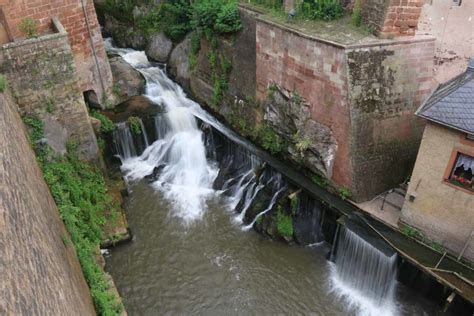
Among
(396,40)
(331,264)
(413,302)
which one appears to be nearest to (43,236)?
(331,264)

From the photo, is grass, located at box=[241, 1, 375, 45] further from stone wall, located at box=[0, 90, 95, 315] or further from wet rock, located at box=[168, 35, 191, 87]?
stone wall, located at box=[0, 90, 95, 315]

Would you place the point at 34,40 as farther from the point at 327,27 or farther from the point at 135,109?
the point at 327,27

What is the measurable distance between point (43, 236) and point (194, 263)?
565 cm

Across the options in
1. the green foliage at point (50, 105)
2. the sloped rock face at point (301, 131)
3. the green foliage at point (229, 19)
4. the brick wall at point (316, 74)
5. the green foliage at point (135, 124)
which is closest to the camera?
the brick wall at point (316, 74)

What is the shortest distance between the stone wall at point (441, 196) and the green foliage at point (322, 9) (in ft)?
16.0

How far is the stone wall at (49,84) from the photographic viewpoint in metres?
10.3

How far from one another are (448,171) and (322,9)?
6156 millimetres

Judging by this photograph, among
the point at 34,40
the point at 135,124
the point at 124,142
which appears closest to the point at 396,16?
the point at 135,124

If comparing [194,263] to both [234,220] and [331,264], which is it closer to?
[234,220]

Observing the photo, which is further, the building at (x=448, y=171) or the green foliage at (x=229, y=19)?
the green foliage at (x=229, y=19)

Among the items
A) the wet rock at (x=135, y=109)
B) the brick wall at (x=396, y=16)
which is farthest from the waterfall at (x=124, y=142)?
the brick wall at (x=396, y=16)

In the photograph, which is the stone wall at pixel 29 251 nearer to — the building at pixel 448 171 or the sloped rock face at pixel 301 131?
the sloped rock face at pixel 301 131

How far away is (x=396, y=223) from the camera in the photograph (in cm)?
1038

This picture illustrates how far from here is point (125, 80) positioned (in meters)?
16.0
